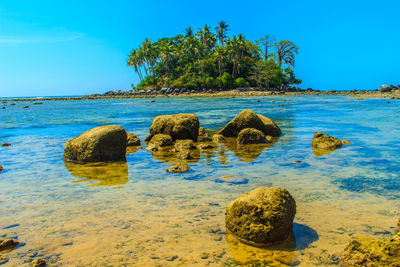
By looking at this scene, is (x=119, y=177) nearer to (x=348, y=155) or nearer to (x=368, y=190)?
(x=368, y=190)

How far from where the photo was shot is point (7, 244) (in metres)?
3.68

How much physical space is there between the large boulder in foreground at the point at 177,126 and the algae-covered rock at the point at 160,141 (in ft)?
1.73

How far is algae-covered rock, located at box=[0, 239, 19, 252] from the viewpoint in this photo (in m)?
3.63

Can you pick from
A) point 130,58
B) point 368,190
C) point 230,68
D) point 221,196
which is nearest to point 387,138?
point 368,190

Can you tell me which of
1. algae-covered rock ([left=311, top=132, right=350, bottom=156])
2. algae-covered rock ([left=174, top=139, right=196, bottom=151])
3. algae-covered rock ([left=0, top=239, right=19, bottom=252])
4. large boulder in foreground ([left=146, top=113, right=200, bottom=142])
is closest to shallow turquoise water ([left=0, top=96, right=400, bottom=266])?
algae-covered rock ([left=0, top=239, right=19, bottom=252])

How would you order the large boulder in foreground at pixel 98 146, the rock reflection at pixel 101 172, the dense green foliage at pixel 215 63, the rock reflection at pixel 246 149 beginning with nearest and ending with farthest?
1. the rock reflection at pixel 101 172
2. the large boulder in foreground at pixel 98 146
3. the rock reflection at pixel 246 149
4. the dense green foliage at pixel 215 63

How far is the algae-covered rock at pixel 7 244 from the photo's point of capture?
3633 mm

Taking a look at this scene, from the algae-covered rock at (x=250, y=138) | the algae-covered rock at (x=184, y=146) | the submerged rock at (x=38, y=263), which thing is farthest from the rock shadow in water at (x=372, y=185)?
the submerged rock at (x=38, y=263)

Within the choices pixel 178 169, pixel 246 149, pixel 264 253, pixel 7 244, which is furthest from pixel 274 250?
pixel 246 149

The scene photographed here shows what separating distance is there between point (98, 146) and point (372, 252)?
7138mm

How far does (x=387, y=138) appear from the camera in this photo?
11.3m

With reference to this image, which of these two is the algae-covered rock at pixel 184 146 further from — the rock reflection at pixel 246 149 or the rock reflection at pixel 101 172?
the rock reflection at pixel 101 172

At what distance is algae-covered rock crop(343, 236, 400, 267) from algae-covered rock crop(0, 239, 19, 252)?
160 inches

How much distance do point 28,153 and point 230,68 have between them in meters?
69.9
